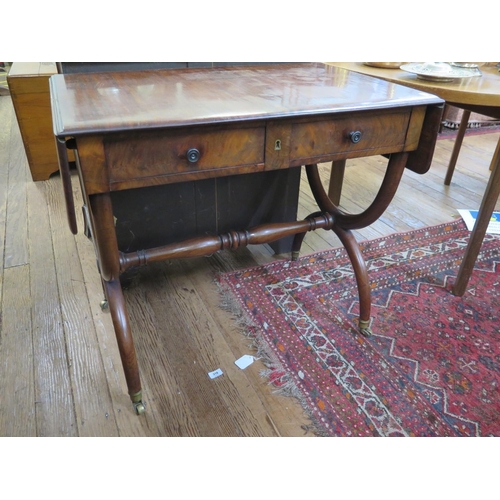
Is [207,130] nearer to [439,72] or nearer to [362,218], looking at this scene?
[362,218]

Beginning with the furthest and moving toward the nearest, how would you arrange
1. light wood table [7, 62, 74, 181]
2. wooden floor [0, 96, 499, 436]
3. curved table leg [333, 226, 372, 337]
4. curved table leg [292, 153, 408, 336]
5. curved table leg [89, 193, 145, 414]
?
1. light wood table [7, 62, 74, 181]
2. curved table leg [333, 226, 372, 337]
3. curved table leg [292, 153, 408, 336]
4. wooden floor [0, 96, 499, 436]
5. curved table leg [89, 193, 145, 414]

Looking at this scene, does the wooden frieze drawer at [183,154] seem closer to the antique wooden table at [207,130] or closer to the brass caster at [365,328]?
the antique wooden table at [207,130]

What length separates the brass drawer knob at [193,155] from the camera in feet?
3.16

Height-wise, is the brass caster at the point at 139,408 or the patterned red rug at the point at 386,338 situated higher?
the patterned red rug at the point at 386,338

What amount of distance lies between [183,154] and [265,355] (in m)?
0.73

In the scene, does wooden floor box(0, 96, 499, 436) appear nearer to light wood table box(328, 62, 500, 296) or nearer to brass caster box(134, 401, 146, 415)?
brass caster box(134, 401, 146, 415)

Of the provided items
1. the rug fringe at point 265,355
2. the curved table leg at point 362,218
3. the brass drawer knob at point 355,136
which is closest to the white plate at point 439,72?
the curved table leg at point 362,218

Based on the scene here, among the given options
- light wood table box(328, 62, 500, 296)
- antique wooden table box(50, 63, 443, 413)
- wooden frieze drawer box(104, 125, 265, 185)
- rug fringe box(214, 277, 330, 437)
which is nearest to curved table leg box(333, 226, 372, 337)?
antique wooden table box(50, 63, 443, 413)

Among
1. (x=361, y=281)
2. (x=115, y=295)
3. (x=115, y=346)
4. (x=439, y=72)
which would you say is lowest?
(x=115, y=346)

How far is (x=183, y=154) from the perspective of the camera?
0.97 meters

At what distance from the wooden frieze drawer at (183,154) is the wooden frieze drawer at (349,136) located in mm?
112

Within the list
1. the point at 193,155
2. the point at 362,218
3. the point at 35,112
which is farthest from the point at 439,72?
the point at 35,112

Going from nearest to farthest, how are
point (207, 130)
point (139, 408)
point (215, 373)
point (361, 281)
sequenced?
1. point (207, 130)
2. point (139, 408)
3. point (215, 373)
4. point (361, 281)

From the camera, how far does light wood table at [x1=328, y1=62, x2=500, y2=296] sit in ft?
4.48
